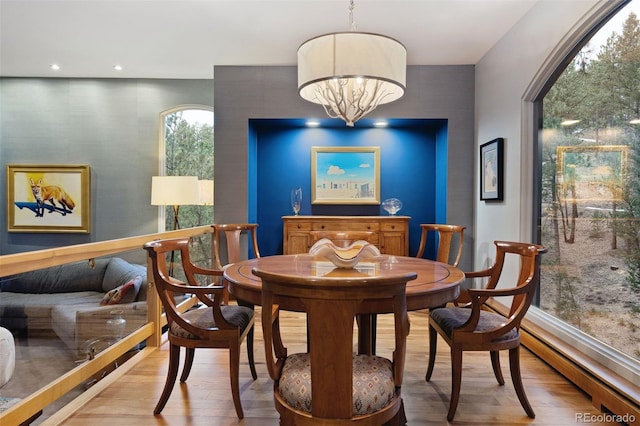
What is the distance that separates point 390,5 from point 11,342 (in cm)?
352

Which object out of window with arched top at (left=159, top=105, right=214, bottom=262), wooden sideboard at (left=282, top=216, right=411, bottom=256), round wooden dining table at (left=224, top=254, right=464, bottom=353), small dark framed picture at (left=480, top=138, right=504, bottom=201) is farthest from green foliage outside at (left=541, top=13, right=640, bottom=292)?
window with arched top at (left=159, top=105, right=214, bottom=262)

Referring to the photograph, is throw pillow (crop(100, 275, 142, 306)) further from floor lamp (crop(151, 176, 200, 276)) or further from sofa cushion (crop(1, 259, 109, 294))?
floor lamp (crop(151, 176, 200, 276))

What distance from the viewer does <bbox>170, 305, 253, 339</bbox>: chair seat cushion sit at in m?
1.97

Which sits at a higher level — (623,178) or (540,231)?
(623,178)

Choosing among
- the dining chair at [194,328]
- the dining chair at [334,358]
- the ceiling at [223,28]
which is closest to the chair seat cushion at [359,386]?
the dining chair at [334,358]

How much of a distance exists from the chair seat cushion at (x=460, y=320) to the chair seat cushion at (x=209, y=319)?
3.75ft

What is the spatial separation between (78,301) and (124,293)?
361 millimetres

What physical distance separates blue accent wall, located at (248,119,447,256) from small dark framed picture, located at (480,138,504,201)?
0.83 metres

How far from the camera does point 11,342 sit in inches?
76.1

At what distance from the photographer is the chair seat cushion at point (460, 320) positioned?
1.95 metres

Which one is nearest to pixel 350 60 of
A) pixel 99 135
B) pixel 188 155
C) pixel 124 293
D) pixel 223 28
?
pixel 223 28

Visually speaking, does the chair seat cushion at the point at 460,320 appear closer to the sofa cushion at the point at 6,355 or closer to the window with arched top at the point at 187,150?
the sofa cushion at the point at 6,355

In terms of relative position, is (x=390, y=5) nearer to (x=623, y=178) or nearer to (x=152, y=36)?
(x=623, y=178)

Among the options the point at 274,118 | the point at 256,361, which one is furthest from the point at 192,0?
the point at 256,361
